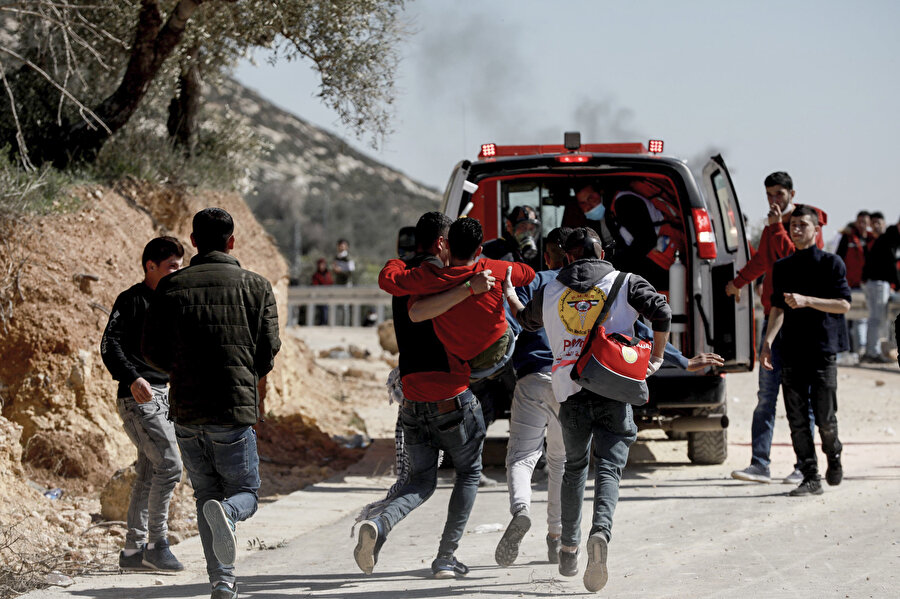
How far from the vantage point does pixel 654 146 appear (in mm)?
7875

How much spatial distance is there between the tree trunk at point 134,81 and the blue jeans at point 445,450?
5539 mm

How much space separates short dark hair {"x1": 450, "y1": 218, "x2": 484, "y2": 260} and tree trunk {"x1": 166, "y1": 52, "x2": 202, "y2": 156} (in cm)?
722

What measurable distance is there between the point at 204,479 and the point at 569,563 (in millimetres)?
1692

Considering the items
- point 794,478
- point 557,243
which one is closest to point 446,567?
point 557,243

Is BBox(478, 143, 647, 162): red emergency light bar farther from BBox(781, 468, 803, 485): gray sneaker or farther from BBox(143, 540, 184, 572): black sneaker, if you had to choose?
BBox(143, 540, 184, 572): black sneaker

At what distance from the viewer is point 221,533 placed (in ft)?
15.3

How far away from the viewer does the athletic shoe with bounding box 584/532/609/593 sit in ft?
15.7

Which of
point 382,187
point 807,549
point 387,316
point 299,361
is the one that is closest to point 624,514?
point 807,549

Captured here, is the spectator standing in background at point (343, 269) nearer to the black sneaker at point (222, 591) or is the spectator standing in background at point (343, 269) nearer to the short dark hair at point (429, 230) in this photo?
the short dark hair at point (429, 230)

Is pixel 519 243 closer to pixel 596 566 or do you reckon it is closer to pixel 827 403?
pixel 827 403

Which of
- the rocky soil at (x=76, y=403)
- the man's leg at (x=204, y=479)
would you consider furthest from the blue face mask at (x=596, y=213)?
the man's leg at (x=204, y=479)

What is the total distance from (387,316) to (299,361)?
456 inches

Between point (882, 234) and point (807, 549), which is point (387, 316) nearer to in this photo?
point (882, 234)

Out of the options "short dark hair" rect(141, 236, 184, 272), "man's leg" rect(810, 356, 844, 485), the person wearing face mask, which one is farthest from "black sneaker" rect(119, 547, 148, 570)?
"man's leg" rect(810, 356, 844, 485)
